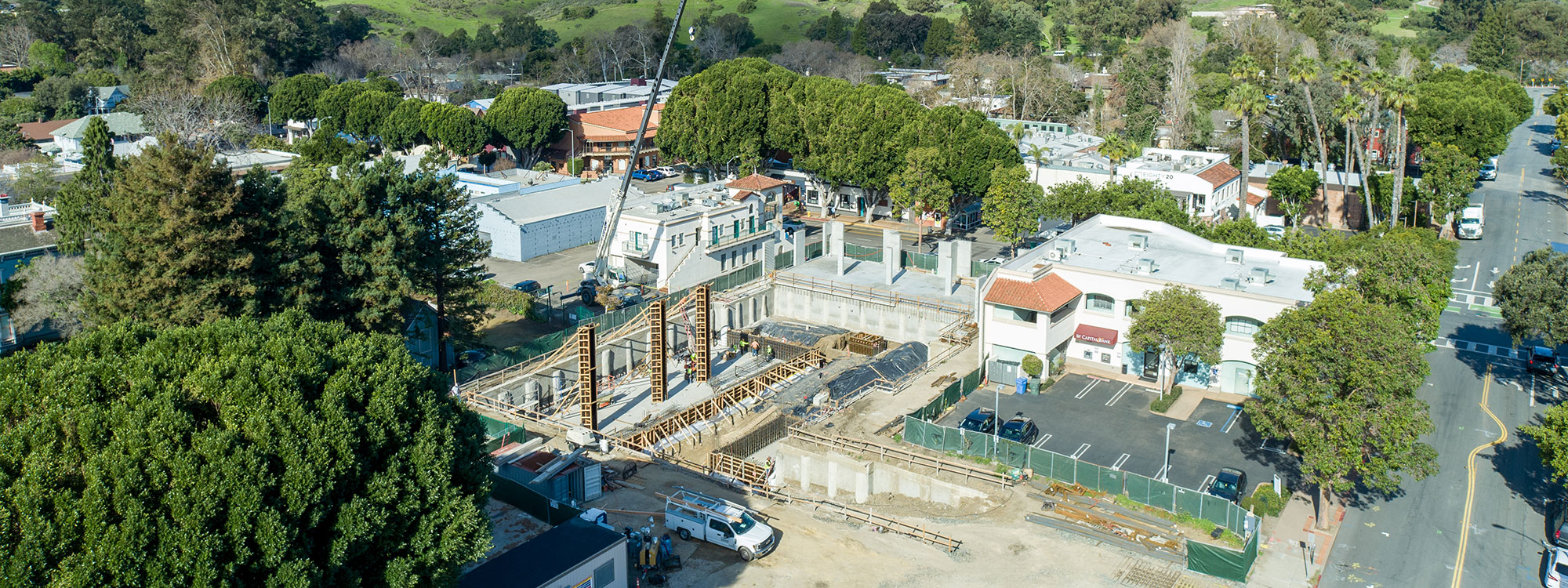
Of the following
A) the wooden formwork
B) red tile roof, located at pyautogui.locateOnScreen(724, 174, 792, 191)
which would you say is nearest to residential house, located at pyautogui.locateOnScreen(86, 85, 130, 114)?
red tile roof, located at pyautogui.locateOnScreen(724, 174, 792, 191)

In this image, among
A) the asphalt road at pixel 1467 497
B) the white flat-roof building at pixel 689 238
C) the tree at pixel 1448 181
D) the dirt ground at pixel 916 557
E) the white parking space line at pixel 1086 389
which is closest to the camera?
the dirt ground at pixel 916 557

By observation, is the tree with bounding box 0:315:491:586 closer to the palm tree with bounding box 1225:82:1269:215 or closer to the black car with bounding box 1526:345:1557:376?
the black car with bounding box 1526:345:1557:376

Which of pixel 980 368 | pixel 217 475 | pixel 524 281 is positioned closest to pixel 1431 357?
pixel 980 368

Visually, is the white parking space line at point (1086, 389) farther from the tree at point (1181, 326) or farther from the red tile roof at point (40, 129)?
the red tile roof at point (40, 129)

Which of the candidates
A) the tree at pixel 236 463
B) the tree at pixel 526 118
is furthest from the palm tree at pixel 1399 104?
the tree at pixel 236 463

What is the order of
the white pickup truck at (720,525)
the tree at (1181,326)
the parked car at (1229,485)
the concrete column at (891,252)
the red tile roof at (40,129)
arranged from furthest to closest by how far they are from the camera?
the red tile roof at (40,129) → the concrete column at (891,252) → the tree at (1181,326) → the parked car at (1229,485) → the white pickup truck at (720,525)

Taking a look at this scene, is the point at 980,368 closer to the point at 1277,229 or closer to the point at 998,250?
the point at 998,250
